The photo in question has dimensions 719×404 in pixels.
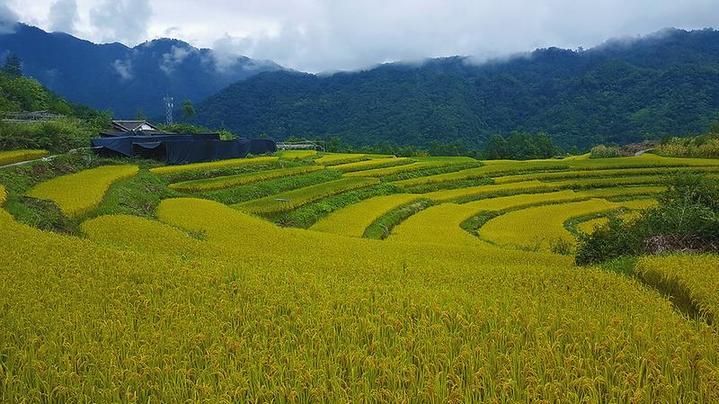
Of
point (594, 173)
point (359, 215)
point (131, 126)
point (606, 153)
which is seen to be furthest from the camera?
point (131, 126)

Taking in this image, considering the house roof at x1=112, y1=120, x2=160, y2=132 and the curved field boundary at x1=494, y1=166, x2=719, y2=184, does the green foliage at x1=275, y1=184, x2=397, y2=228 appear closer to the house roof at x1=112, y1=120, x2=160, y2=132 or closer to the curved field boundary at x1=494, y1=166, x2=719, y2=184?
the curved field boundary at x1=494, y1=166, x2=719, y2=184

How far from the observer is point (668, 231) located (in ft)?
33.9

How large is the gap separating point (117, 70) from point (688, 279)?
14858cm

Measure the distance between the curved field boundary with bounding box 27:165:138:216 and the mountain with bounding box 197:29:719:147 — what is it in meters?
53.8

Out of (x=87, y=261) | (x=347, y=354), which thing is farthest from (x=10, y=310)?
(x=347, y=354)

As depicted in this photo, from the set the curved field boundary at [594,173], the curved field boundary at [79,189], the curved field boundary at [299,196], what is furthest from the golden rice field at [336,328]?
the curved field boundary at [594,173]

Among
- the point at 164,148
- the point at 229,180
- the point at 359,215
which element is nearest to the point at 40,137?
the point at 164,148

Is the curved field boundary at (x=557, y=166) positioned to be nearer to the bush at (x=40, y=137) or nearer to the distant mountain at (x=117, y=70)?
the bush at (x=40, y=137)

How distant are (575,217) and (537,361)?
19416 mm

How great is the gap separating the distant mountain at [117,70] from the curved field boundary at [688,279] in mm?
125911

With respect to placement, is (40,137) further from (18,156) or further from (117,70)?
(117,70)

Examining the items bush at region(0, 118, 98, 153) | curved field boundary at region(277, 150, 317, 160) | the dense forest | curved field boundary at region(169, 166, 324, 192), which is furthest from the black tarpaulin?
curved field boundary at region(169, 166, 324, 192)

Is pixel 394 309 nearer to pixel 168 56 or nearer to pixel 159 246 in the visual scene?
pixel 159 246

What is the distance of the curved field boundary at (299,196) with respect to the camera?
67.7 ft
